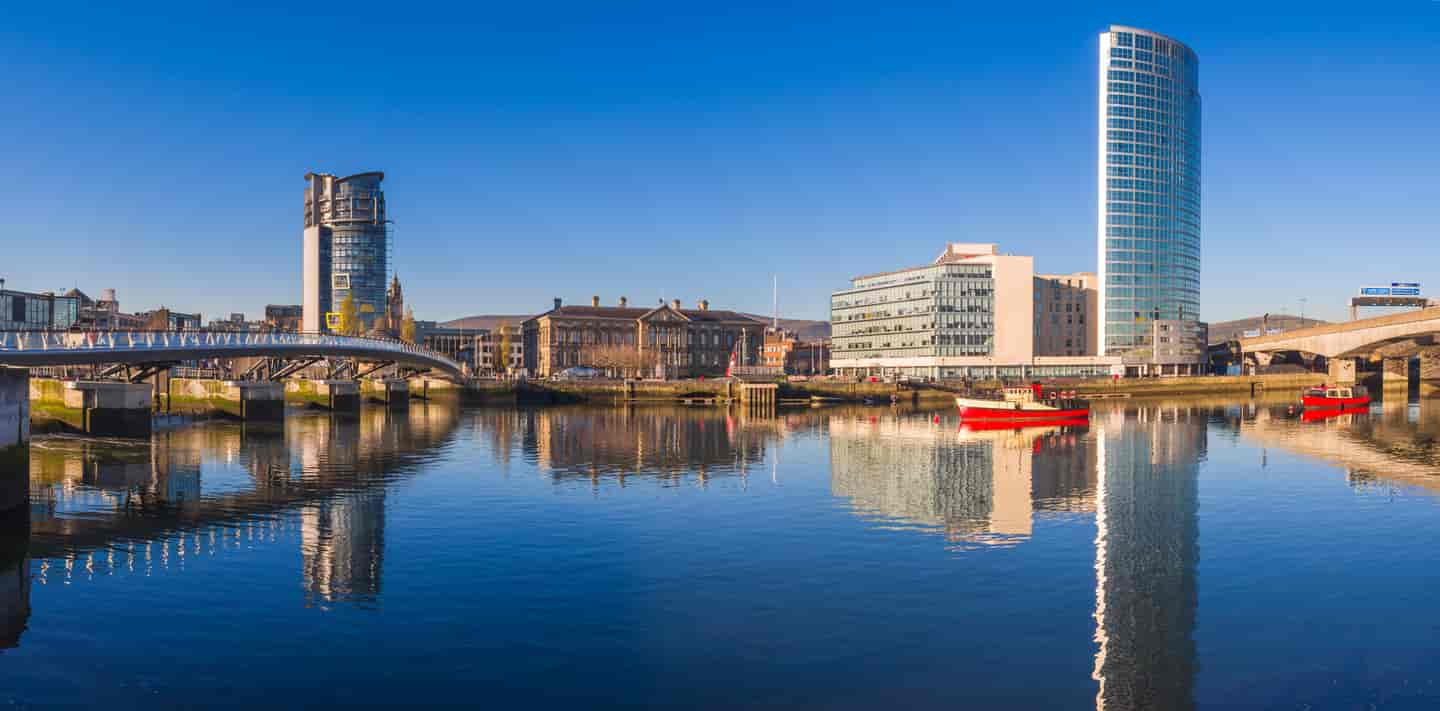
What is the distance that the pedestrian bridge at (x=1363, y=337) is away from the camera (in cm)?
13425

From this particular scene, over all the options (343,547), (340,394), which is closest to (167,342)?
(340,394)

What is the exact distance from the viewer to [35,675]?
1933cm

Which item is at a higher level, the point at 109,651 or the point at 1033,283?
the point at 1033,283

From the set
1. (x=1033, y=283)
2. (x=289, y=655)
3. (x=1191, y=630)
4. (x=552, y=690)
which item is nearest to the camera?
(x=552, y=690)

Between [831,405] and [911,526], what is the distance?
320 feet

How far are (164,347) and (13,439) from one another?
3368 centimetres

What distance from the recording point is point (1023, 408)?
94312 millimetres

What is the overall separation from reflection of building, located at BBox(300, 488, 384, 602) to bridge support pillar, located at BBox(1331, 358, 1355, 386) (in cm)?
16857

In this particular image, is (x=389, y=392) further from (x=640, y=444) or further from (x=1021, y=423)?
(x=1021, y=423)

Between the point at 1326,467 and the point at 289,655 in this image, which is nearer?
the point at 289,655

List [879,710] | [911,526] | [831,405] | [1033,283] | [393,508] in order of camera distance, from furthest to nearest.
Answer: [1033,283] < [831,405] < [393,508] < [911,526] < [879,710]

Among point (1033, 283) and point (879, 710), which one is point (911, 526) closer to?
point (879, 710)

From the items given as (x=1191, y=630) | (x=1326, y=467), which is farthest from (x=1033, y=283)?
(x=1191, y=630)

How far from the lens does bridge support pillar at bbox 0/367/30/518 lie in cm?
3288
